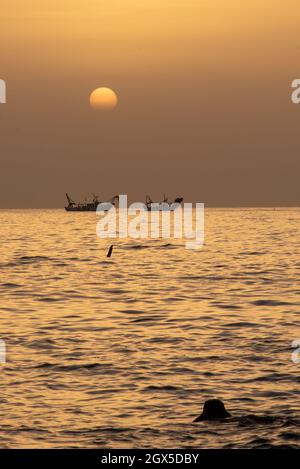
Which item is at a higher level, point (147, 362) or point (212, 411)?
point (212, 411)

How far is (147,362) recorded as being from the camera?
2747 cm

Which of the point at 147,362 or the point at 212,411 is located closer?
the point at 212,411

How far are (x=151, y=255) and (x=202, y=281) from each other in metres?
33.7

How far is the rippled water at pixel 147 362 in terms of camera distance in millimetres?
19609

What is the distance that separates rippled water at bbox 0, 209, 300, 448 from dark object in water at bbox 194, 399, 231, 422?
0.35m

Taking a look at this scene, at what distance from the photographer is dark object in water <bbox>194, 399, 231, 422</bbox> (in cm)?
2036

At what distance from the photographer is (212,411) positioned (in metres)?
20.4

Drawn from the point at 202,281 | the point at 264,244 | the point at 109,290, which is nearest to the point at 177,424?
the point at 109,290

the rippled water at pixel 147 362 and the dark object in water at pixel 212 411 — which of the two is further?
the dark object in water at pixel 212 411

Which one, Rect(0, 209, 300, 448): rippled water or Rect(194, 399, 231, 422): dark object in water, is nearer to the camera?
Rect(0, 209, 300, 448): rippled water

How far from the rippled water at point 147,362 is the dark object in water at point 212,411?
1.14 feet

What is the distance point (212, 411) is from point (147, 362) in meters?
7.23

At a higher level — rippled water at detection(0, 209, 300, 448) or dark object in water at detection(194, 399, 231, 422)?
dark object in water at detection(194, 399, 231, 422)
